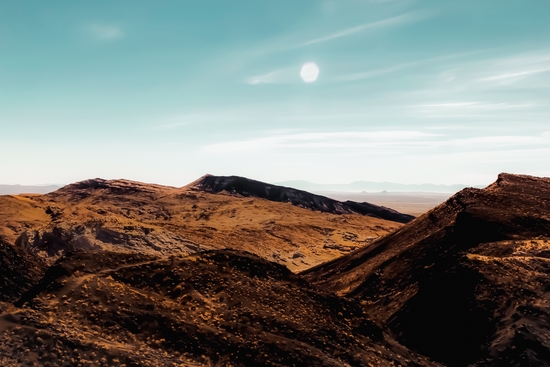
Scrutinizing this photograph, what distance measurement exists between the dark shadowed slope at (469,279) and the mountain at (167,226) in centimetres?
2186

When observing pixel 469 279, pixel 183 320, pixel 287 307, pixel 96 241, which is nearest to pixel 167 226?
pixel 96 241

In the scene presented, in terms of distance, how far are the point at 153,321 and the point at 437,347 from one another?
13.7 metres

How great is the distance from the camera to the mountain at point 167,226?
4394cm

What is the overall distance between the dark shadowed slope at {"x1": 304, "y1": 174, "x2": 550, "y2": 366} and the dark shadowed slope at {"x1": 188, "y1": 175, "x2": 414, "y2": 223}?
286ft

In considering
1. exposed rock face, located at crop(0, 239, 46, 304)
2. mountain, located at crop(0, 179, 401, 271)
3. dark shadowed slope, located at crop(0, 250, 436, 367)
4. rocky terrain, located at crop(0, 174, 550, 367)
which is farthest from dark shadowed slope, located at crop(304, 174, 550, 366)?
mountain, located at crop(0, 179, 401, 271)

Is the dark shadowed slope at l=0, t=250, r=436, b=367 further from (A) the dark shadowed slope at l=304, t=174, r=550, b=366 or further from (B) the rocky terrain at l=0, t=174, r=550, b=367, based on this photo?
(A) the dark shadowed slope at l=304, t=174, r=550, b=366

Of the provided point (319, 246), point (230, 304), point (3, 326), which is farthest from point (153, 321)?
point (319, 246)

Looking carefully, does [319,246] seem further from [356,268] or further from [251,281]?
[251,281]

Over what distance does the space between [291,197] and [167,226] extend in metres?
71.2

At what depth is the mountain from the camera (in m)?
43.9

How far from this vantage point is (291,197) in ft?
411

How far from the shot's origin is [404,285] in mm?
25922

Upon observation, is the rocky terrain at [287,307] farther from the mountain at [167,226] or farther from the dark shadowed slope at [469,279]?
the mountain at [167,226]

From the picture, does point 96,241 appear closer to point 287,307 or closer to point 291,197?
point 287,307
